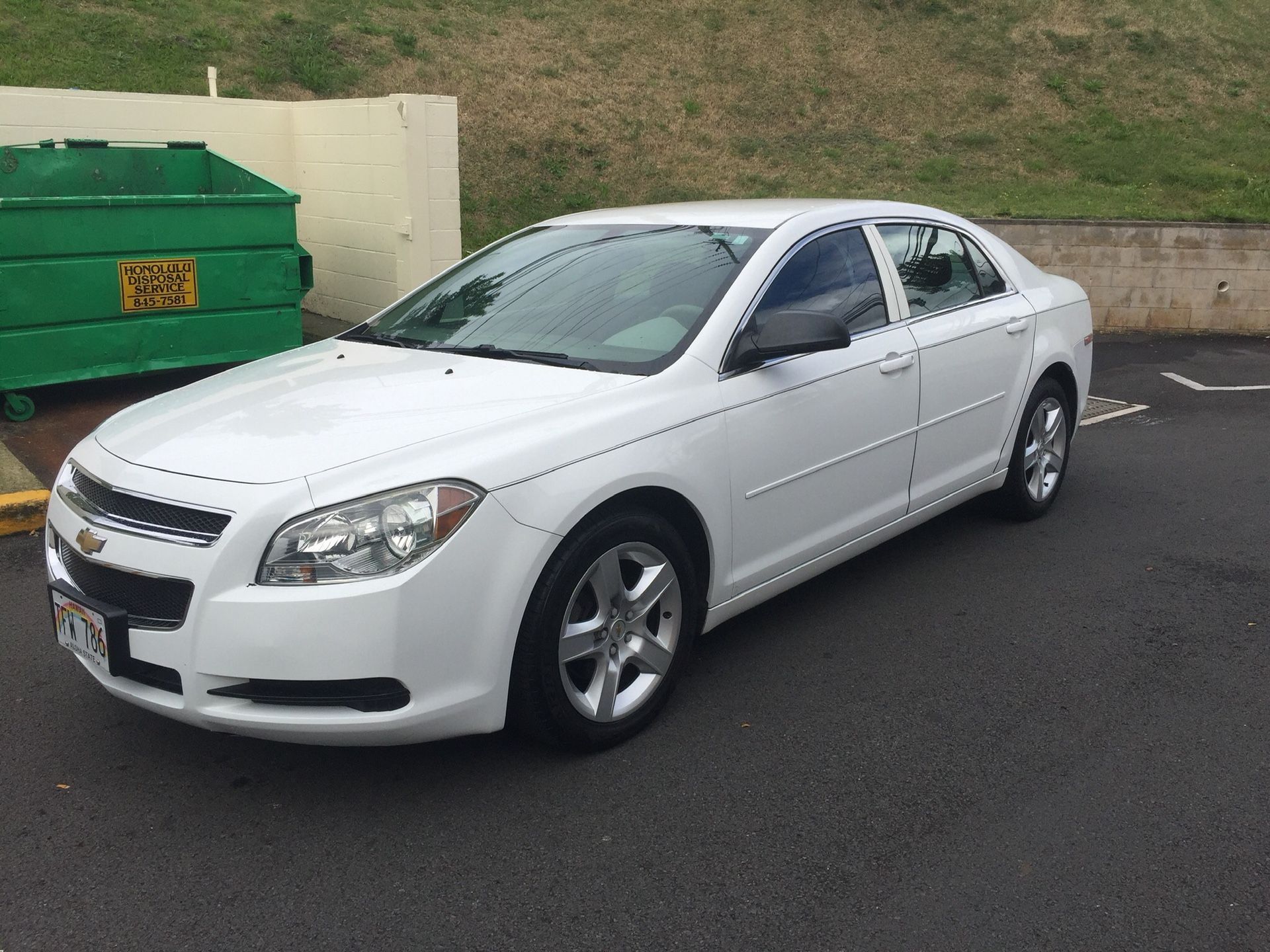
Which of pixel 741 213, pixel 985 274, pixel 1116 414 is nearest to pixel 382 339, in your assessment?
pixel 741 213

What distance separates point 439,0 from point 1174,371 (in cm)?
1537

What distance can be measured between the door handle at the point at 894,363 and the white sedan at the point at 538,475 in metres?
0.02

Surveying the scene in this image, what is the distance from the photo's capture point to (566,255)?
177 inches

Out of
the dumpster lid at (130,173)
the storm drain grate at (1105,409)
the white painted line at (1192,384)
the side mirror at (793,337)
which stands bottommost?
the white painted line at (1192,384)

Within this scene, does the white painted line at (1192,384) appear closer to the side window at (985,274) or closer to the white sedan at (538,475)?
the side window at (985,274)

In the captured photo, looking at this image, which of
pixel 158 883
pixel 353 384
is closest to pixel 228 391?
pixel 353 384

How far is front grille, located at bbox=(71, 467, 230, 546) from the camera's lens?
9.70 ft

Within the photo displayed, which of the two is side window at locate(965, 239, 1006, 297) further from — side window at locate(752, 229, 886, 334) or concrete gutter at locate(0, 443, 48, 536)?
concrete gutter at locate(0, 443, 48, 536)

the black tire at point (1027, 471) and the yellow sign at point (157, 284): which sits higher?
the yellow sign at point (157, 284)

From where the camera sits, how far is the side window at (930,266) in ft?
15.6

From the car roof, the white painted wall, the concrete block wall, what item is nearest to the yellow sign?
the white painted wall

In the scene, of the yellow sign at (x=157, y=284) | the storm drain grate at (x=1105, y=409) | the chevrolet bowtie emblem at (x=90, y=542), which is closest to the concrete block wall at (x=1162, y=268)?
the storm drain grate at (x=1105, y=409)

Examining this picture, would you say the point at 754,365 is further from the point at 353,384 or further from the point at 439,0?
the point at 439,0

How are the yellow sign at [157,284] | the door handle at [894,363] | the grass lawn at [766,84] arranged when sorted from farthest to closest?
the grass lawn at [766,84]
the yellow sign at [157,284]
the door handle at [894,363]
